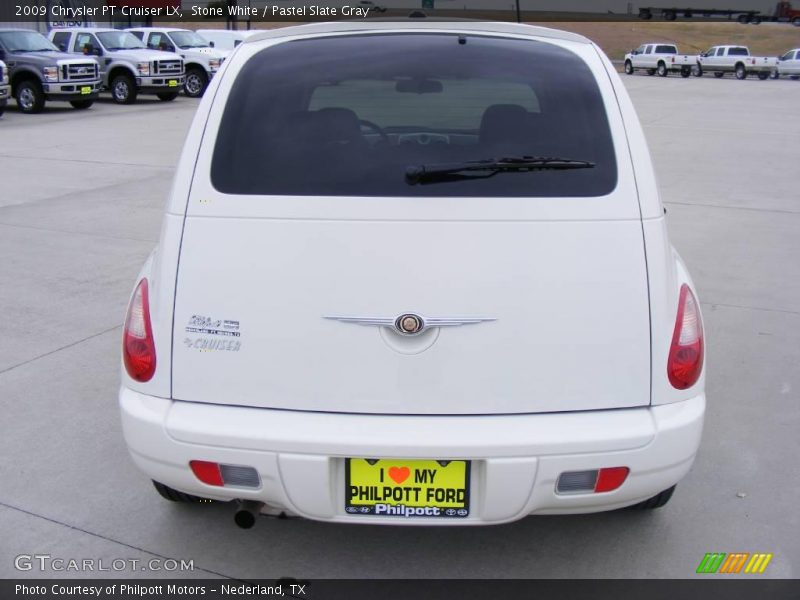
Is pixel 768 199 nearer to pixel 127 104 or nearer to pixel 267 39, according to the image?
pixel 267 39

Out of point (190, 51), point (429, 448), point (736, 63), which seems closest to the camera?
point (429, 448)

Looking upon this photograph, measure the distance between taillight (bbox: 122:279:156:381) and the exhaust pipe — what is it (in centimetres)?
52

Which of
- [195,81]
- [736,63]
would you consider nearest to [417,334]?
[195,81]

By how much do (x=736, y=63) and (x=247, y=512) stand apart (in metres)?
44.3

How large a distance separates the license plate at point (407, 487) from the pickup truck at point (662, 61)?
4414cm

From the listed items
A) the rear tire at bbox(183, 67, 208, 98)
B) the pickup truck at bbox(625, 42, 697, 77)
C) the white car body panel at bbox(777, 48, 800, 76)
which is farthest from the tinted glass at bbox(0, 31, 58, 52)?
the white car body panel at bbox(777, 48, 800, 76)

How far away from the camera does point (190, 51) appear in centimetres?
2498

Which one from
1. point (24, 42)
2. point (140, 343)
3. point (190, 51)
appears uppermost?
point (140, 343)

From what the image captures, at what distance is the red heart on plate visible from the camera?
103 inches

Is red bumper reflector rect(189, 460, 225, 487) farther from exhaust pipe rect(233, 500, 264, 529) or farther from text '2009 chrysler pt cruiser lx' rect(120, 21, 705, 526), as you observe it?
exhaust pipe rect(233, 500, 264, 529)

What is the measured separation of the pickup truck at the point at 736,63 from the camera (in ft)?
136

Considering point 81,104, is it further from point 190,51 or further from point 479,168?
point 479,168

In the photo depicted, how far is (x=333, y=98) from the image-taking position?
3529 millimetres

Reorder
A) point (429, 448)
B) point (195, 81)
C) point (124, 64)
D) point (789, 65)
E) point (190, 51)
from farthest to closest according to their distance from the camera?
point (789, 65), point (195, 81), point (190, 51), point (124, 64), point (429, 448)
